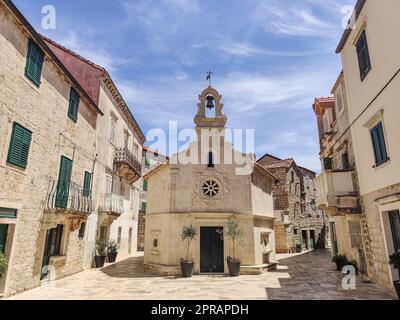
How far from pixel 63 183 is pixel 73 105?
→ 4.06 metres

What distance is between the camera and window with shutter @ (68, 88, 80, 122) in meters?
13.4

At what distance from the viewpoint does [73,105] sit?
13766mm

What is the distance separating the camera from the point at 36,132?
10.7 metres

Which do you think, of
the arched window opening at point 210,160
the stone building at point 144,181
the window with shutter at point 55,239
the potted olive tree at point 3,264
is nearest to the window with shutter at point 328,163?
the arched window opening at point 210,160

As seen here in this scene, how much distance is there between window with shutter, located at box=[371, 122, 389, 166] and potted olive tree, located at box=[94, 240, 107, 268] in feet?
51.0

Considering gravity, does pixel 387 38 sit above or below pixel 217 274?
above

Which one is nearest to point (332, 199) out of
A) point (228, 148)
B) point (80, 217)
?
point (228, 148)

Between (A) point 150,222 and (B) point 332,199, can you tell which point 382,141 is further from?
(A) point 150,222

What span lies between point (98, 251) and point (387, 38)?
1791cm

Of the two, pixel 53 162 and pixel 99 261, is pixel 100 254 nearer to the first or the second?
pixel 99 261

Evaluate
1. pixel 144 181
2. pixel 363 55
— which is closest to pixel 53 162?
pixel 363 55

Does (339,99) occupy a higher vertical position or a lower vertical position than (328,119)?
higher

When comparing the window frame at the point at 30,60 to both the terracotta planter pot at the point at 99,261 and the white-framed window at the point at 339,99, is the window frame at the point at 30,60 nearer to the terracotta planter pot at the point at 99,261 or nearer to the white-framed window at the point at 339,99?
the terracotta planter pot at the point at 99,261
